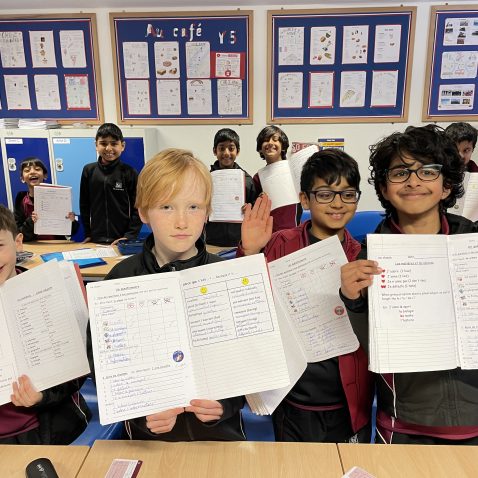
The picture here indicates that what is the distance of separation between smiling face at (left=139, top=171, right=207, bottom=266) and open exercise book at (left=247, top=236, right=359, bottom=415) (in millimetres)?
339

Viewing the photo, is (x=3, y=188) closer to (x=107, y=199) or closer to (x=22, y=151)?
(x=22, y=151)

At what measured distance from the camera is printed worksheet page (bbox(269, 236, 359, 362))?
4.64 feet

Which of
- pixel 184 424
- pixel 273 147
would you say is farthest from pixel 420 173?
pixel 273 147

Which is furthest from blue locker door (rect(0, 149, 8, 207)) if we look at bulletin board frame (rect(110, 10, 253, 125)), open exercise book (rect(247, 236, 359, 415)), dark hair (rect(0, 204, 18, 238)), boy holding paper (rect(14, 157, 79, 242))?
open exercise book (rect(247, 236, 359, 415))

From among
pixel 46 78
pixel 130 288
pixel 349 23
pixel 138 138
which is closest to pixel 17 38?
pixel 46 78

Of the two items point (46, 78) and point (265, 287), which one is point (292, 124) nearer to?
point (46, 78)

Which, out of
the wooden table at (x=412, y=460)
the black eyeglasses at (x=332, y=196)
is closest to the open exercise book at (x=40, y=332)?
the wooden table at (x=412, y=460)

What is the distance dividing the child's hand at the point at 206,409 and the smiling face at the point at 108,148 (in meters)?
3.09

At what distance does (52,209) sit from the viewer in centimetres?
324

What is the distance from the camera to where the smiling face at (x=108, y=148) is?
3670 millimetres

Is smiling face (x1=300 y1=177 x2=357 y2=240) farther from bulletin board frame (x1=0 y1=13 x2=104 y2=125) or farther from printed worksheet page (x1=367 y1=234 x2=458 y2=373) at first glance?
bulletin board frame (x1=0 y1=13 x2=104 y2=125)

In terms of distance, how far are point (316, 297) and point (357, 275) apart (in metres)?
0.31

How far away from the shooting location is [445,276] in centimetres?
115

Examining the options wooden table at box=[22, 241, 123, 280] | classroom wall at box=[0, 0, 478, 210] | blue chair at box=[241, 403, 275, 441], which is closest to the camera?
blue chair at box=[241, 403, 275, 441]
